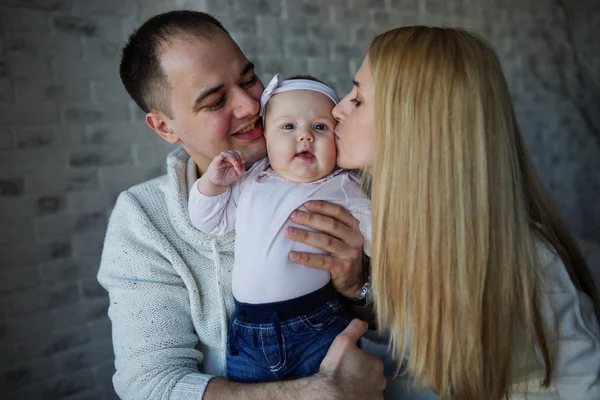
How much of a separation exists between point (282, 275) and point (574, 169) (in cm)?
527

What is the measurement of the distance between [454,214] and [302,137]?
52cm

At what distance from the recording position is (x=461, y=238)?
54.2 inches

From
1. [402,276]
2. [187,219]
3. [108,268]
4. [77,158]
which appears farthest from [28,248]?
[402,276]

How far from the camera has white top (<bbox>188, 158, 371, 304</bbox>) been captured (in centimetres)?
154

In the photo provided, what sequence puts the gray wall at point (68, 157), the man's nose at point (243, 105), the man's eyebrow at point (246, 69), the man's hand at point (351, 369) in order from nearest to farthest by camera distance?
the man's hand at point (351, 369), the man's nose at point (243, 105), the man's eyebrow at point (246, 69), the gray wall at point (68, 157)

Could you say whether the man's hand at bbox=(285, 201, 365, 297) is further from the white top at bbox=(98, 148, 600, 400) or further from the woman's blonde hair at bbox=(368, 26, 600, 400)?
the white top at bbox=(98, 148, 600, 400)

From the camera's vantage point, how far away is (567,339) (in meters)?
1.43

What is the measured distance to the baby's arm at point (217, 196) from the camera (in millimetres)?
1562

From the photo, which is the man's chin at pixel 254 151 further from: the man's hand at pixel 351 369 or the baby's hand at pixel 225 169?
the man's hand at pixel 351 369

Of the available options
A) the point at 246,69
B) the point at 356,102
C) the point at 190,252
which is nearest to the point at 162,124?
the point at 246,69

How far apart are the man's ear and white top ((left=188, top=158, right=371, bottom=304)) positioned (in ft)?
1.48

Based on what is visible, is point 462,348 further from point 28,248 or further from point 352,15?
point 352,15

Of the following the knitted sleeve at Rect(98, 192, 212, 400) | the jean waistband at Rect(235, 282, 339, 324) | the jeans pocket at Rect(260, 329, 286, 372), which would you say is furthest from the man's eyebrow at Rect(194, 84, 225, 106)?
the jeans pocket at Rect(260, 329, 286, 372)

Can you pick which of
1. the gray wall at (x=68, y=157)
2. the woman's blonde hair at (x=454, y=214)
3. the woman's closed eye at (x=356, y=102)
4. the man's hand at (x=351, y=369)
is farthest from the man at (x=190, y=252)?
the gray wall at (x=68, y=157)
